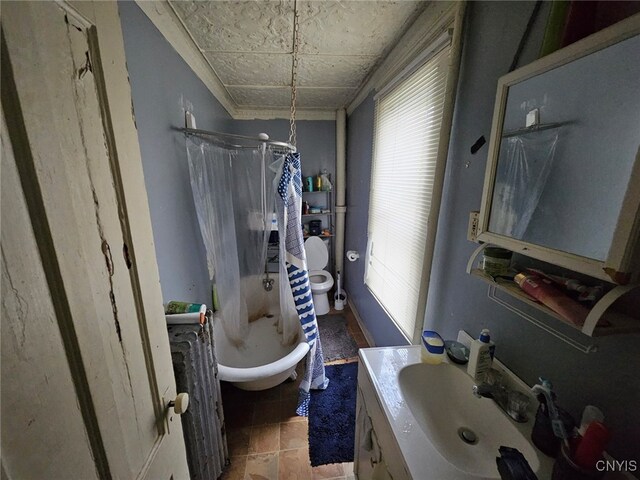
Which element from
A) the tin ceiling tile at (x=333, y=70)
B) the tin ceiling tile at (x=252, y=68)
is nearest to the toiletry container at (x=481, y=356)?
the tin ceiling tile at (x=333, y=70)

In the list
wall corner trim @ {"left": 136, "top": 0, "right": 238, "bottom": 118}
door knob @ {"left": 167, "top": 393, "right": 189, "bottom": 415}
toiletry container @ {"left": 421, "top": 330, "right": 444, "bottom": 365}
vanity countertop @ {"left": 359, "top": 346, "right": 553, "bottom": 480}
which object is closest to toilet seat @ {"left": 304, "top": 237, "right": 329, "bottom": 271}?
wall corner trim @ {"left": 136, "top": 0, "right": 238, "bottom": 118}

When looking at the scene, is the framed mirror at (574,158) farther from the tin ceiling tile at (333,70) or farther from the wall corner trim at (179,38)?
the wall corner trim at (179,38)

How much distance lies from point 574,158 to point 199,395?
5.17 ft

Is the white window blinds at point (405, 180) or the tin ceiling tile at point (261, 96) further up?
the tin ceiling tile at point (261, 96)

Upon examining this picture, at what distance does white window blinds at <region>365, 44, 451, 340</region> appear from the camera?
130 centimetres

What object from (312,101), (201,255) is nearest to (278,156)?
(201,255)

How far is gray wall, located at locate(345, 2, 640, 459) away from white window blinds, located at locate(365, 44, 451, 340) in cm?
15

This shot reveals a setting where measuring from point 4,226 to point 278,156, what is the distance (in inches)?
62.8

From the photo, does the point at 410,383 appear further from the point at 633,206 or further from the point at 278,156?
the point at 278,156

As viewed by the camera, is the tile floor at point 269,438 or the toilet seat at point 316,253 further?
the toilet seat at point 316,253

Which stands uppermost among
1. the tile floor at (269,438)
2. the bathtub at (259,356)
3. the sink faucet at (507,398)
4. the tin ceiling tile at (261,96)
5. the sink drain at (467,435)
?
the tin ceiling tile at (261,96)

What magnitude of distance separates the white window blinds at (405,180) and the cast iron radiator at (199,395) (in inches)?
43.7

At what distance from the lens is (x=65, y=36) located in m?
0.39

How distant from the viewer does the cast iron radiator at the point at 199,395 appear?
3.28 ft
